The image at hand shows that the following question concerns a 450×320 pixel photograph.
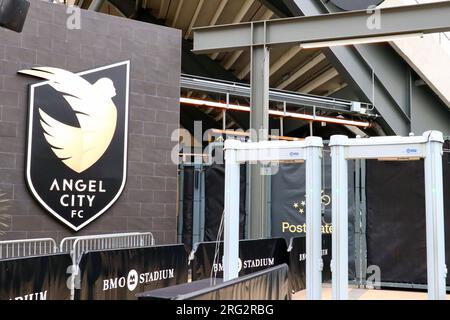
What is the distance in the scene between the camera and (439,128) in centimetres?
1667

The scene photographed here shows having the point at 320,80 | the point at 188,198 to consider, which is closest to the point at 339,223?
the point at 188,198

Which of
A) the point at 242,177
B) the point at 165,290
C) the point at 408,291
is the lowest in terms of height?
the point at 408,291

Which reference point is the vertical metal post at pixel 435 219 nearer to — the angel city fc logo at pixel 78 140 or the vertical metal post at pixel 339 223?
the vertical metal post at pixel 339 223

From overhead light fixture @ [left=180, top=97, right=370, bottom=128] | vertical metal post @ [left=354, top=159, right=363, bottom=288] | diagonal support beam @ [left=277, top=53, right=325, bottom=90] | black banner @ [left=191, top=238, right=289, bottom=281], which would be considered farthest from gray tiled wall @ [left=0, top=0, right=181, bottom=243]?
Result: diagonal support beam @ [left=277, top=53, right=325, bottom=90]

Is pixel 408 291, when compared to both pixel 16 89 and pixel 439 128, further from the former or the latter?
pixel 16 89

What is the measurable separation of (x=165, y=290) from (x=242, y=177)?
9270mm

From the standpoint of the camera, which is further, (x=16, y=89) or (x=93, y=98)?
(x=93, y=98)

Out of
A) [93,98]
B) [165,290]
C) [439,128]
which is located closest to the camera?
[165,290]

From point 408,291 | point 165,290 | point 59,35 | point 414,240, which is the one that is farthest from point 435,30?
point 165,290

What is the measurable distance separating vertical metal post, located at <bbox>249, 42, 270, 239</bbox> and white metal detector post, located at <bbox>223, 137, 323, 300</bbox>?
108 inches

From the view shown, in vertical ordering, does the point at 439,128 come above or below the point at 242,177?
above

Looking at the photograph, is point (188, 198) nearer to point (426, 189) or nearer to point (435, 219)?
point (426, 189)

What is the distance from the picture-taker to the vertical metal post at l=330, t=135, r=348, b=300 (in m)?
7.96

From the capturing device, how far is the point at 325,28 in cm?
1180
